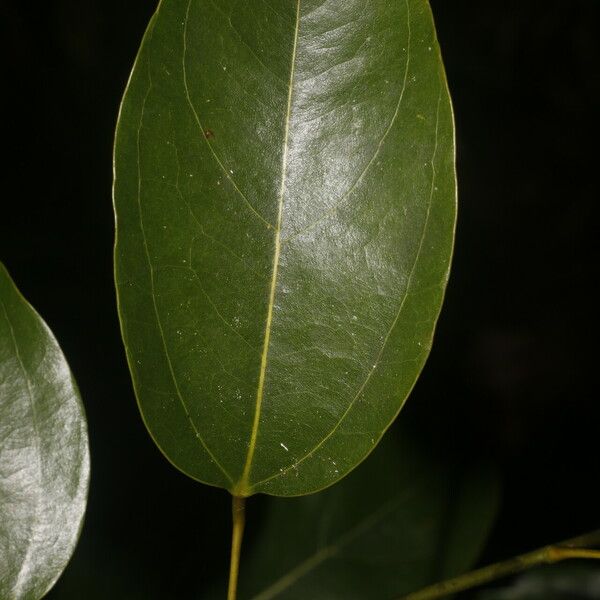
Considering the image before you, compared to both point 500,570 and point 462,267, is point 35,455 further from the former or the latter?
point 462,267

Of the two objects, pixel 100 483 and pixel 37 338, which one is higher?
pixel 37 338

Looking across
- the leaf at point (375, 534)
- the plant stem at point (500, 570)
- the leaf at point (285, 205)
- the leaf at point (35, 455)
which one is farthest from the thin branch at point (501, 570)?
the leaf at point (375, 534)

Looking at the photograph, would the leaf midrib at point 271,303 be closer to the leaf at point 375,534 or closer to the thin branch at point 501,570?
the thin branch at point 501,570

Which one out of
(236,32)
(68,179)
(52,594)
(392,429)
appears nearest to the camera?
(236,32)

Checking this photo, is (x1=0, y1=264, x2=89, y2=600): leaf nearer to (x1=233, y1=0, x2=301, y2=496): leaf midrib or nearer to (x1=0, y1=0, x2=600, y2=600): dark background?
(x1=233, y1=0, x2=301, y2=496): leaf midrib

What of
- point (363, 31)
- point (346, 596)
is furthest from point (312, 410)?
point (346, 596)

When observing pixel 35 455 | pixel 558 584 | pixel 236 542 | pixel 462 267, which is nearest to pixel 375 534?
pixel 558 584

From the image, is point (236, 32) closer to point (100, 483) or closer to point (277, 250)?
point (277, 250)
